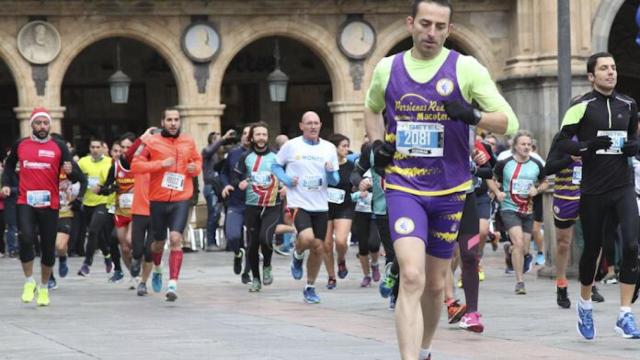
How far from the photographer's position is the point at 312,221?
1634 cm

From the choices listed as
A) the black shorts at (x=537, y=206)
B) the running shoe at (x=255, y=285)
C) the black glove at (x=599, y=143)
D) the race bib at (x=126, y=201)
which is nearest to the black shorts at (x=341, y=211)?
the running shoe at (x=255, y=285)

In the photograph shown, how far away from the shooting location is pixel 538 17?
32.8 metres

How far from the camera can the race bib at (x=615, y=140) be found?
11.9m

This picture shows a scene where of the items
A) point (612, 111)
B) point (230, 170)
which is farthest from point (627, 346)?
point (230, 170)

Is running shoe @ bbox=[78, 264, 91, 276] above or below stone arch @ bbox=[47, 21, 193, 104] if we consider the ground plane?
below

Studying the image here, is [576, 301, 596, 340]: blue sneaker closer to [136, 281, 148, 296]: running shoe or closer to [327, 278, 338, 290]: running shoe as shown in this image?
[136, 281, 148, 296]: running shoe

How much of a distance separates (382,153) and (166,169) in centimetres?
744

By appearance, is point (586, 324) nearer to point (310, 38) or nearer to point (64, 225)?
point (64, 225)

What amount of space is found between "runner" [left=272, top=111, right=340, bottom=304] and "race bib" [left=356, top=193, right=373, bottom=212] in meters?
1.55

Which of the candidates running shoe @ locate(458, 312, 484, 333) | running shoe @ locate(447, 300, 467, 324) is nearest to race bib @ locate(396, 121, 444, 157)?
running shoe @ locate(458, 312, 484, 333)

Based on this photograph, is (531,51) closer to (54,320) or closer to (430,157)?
(54,320)

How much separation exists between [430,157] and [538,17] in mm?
24422

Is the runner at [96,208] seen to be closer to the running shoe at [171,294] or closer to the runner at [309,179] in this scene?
the runner at [309,179]

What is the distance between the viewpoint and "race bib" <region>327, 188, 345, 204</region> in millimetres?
18094
